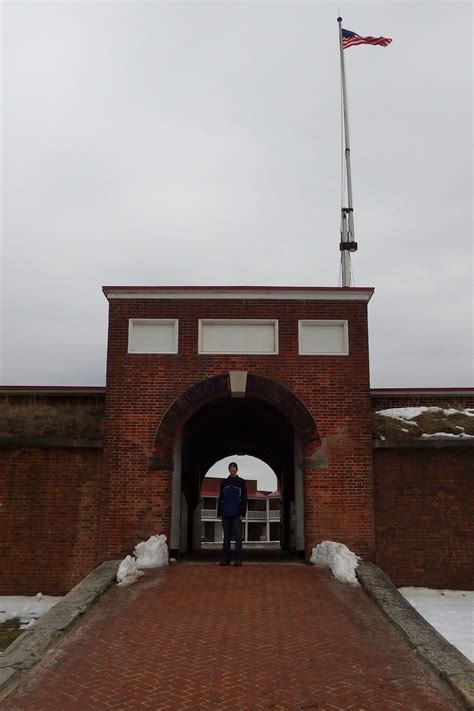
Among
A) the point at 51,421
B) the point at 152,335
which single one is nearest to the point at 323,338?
the point at 152,335

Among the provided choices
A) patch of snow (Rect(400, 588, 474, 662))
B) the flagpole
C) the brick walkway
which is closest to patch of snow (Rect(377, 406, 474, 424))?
patch of snow (Rect(400, 588, 474, 662))

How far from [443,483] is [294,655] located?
636 centimetres

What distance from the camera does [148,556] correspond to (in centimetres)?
1130

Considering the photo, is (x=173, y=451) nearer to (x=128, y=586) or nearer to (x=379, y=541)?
(x=128, y=586)

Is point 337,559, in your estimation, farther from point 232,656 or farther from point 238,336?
point 238,336

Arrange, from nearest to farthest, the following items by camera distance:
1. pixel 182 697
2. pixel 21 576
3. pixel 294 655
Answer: pixel 182 697, pixel 294 655, pixel 21 576

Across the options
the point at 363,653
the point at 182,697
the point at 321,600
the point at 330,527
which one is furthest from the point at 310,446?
the point at 182,697

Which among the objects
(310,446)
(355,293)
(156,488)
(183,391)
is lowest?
(156,488)

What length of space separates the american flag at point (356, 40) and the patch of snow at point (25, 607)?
15018 mm

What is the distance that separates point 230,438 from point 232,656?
12.8 meters

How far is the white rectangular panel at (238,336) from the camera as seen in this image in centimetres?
1288

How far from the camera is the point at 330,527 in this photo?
1197 centimetres

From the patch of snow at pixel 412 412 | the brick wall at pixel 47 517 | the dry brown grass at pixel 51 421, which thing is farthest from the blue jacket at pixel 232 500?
the patch of snow at pixel 412 412

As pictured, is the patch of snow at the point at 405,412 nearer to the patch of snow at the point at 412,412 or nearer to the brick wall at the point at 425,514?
the patch of snow at the point at 412,412
